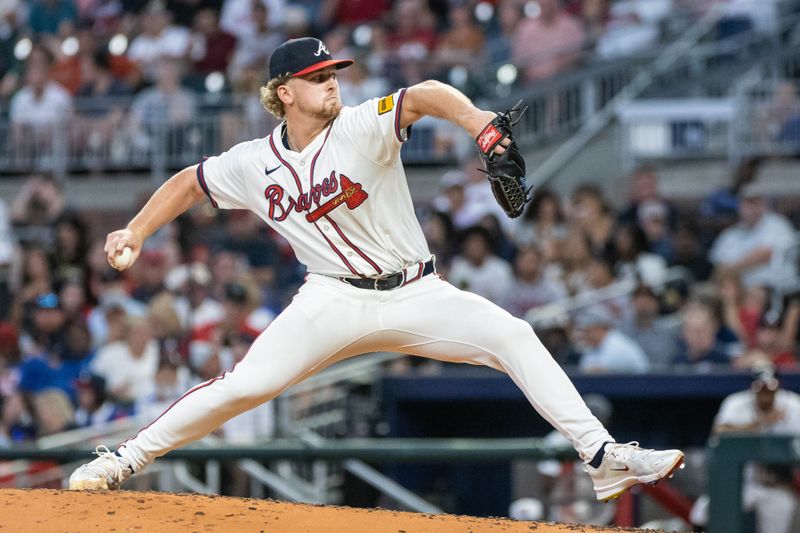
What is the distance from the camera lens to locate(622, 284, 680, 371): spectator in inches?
356

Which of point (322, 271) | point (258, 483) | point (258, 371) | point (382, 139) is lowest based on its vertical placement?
point (258, 483)

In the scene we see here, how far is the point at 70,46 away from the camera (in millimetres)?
14125

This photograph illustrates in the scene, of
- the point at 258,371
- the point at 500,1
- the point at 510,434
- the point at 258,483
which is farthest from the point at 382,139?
the point at 500,1

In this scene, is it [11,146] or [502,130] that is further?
[11,146]

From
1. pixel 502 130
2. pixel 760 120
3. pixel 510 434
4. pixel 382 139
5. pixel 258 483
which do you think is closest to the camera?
pixel 502 130

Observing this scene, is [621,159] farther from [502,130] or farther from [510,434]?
[502,130]

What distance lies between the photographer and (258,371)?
15.6ft

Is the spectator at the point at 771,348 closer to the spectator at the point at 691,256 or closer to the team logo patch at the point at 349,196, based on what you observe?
the spectator at the point at 691,256

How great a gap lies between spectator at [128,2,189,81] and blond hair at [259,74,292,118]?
8.86 metres

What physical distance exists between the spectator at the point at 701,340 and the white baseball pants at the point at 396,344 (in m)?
4.15

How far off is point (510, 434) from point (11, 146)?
20.4 feet

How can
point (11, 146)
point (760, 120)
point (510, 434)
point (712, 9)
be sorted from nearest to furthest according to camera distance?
point (510, 434), point (760, 120), point (712, 9), point (11, 146)

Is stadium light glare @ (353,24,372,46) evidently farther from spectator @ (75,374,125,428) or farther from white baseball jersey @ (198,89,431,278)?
white baseball jersey @ (198,89,431,278)

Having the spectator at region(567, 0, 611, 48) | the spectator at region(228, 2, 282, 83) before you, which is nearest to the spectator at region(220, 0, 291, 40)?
the spectator at region(228, 2, 282, 83)
